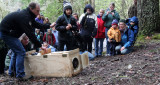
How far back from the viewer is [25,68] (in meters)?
4.45

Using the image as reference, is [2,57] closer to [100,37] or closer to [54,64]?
[54,64]

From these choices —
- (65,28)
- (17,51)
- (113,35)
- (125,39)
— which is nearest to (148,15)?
(125,39)

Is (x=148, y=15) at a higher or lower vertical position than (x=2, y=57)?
higher

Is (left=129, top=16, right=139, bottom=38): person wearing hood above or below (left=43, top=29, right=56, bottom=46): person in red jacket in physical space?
above

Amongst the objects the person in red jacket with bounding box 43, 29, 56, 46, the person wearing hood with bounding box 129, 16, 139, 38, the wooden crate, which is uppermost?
the person wearing hood with bounding box 129, 16, 139, 38

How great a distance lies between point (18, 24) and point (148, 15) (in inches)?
248

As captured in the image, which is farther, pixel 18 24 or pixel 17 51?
pixel 17 51

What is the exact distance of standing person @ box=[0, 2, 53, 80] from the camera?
3877 mm

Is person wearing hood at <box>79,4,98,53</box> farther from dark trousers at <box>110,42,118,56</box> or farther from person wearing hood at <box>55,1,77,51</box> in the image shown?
person wearing hood at <box>55,1,77,51</box>

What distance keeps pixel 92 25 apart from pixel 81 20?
0.49 m

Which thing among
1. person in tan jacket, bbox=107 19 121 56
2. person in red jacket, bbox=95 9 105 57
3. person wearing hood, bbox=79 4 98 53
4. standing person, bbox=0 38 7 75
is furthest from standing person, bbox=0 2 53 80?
person in red jacket, bbox=95 9 105 57

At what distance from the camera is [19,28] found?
4098mm

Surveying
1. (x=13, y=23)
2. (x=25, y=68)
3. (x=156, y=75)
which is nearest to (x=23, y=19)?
(x=13, y=23)

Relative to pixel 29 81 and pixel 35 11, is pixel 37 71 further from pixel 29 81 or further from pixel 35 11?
pixel 35 11
